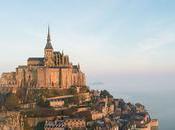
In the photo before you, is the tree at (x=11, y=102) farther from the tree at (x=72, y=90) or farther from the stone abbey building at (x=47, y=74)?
the tree at (x=72, y=90)

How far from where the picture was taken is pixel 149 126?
202 feet

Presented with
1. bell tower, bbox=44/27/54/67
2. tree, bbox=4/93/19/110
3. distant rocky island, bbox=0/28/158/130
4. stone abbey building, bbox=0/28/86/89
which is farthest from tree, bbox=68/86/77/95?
tree, bbox=4/93/19/110

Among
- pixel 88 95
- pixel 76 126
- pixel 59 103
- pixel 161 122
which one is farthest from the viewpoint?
pixel 161 122

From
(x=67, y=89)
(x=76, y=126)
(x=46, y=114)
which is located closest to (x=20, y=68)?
(x=67, y=89)

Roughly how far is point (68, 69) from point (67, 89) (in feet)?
8.67

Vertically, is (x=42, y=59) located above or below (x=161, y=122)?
above

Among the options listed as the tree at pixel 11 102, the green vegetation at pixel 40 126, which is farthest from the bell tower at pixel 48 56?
the green vegetation at pixel 40 126

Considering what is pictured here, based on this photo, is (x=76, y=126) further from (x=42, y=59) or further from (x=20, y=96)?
(x=42, y=59)

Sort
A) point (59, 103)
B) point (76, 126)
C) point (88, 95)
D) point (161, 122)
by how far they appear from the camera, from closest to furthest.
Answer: point (76, 126), point (59, 103), point (88, 95), point (161, 122)

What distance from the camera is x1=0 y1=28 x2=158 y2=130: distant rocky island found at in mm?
53138

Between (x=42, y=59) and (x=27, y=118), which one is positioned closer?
(x=27, y=118)

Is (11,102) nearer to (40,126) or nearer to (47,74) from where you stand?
(47,74)

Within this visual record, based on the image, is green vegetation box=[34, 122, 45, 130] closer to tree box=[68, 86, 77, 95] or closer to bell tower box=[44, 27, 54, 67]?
tree box=[68, 86, 77, 95]

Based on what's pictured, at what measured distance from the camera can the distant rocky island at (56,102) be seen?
5314 centimetres
